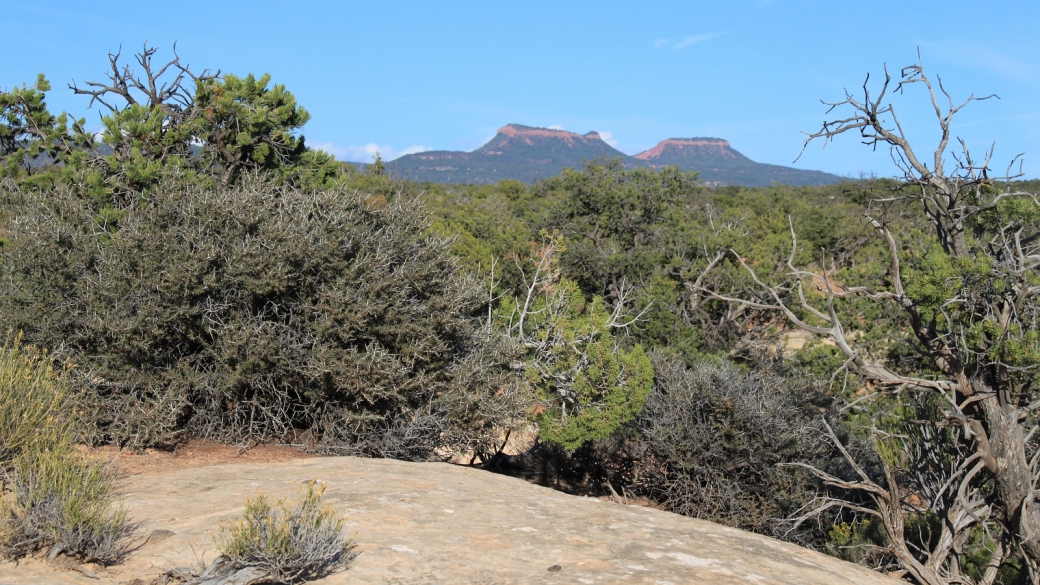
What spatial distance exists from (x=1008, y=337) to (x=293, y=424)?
281 inches

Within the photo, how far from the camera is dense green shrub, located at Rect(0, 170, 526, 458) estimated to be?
309 inches

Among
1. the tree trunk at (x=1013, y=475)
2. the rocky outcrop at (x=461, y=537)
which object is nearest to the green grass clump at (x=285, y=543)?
the rocky outcrop at (x=461, y=537)

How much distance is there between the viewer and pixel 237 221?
8.27 m

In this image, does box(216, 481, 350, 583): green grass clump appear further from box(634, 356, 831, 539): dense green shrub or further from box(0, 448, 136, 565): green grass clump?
box(634, 356, 831, 539): dense green shrub

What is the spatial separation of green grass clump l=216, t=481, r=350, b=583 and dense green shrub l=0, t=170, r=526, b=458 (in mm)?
3706

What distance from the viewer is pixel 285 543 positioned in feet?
13.3

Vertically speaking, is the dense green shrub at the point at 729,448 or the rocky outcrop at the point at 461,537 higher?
the rocky outcrop at the point at 461,537

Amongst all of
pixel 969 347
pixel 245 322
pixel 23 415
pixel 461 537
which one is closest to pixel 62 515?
pixel 23 415

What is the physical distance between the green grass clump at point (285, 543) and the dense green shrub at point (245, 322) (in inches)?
146

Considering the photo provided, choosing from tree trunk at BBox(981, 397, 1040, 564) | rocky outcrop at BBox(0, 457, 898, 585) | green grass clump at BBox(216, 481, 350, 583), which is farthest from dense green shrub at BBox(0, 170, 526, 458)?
tree trunk at BBox(981, 397, 1040, 564)

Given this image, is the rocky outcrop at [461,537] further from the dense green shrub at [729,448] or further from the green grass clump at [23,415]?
the dense green shrub at [729,448]

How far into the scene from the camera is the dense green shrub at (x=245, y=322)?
25.8ft

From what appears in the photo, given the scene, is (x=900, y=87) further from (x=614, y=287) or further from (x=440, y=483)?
(x=614, y=287)

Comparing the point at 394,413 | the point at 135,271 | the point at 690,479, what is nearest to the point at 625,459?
the point at 690,479
